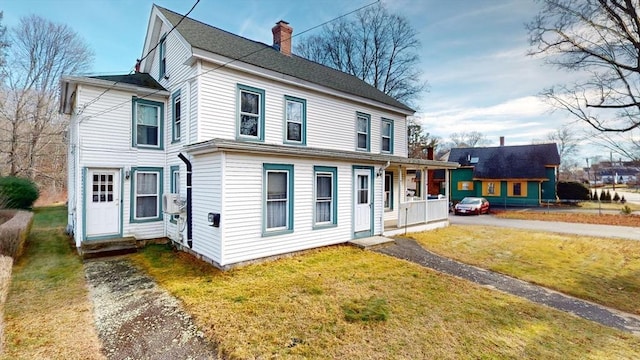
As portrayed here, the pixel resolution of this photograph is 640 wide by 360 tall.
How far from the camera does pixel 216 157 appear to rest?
283 inches

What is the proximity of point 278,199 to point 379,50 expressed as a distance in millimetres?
22081

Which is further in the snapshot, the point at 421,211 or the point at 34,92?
the point at 34,92

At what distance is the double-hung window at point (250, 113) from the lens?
8.73m

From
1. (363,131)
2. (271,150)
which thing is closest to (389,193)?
(363,131)

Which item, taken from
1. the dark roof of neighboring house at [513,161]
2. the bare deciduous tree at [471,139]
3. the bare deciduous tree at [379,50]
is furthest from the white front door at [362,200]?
the bare deciduous tree at [471,139]

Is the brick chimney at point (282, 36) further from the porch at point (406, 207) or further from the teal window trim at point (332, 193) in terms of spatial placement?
the porch at point (406, 207)

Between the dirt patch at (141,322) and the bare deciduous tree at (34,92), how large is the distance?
77.5 ft

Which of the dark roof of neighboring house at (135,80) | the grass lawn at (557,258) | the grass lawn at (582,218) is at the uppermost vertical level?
the dark roof of neighboring house at (135,80)

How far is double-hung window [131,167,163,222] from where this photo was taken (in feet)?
30.9

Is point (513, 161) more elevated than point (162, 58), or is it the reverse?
point (162, 58)

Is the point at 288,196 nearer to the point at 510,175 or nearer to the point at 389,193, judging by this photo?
the point at 389,193

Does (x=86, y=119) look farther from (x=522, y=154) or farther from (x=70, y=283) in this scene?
(x=522, y=154)

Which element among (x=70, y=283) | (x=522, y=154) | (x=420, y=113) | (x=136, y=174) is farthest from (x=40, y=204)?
(x=522, y=154)

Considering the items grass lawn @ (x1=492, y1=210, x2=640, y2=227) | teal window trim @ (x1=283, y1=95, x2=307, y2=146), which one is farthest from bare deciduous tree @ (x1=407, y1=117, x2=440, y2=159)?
teal window trim @ (x1=283, y1=95, x2=307, y2=146)
